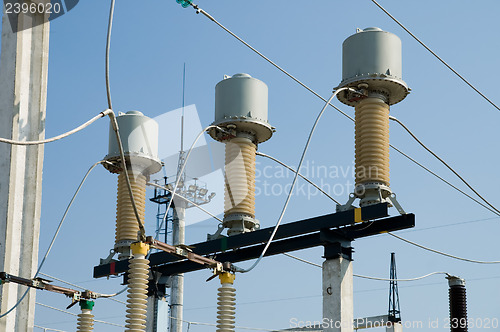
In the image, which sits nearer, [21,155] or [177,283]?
[21,155]

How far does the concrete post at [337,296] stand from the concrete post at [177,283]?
68.8 feet

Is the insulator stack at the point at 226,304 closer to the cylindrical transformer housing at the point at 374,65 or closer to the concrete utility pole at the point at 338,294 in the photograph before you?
the concrete utility pole at the point at 338,294

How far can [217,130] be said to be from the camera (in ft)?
53.2

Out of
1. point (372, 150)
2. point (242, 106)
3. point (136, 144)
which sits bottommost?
point (372, 150)

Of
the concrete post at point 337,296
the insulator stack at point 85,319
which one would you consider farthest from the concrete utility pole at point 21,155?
the concrete post at point 337,296

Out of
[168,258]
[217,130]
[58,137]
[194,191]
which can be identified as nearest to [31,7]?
[58,137]

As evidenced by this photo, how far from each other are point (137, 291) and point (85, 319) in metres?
2.37

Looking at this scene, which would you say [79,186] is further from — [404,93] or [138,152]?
[404,93]

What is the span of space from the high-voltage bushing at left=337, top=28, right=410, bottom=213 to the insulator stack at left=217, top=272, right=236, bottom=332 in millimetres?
3230

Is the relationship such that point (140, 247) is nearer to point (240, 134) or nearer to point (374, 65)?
point (374, 65)

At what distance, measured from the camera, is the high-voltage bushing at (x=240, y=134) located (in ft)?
51.9

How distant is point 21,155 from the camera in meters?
A: 11.3

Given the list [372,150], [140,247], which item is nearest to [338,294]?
[372,150]

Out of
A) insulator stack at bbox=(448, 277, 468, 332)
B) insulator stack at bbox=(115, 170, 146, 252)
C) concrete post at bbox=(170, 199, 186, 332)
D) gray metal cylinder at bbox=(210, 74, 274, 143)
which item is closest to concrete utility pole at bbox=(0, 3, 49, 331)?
gray metal cylinder at bbox=(210, 74, 274, 143)
